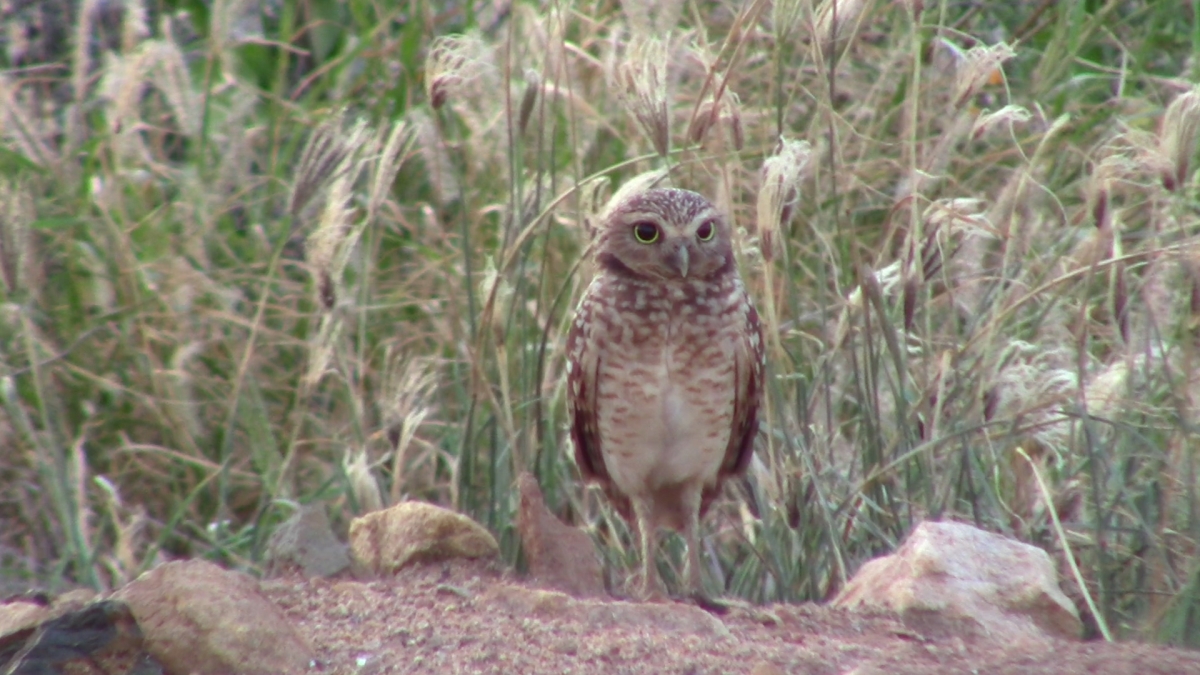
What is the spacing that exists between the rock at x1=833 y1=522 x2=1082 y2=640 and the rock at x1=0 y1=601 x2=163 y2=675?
151cm

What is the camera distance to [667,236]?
12.1 ft

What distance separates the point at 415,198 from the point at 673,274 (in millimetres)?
2720

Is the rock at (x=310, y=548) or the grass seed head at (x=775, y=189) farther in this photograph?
the rock at (x=310, y=548)

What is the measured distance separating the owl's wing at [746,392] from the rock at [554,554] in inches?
28.8

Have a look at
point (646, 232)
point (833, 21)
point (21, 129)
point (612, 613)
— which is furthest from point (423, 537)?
point (21, 129)

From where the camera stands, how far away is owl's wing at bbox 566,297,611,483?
12.7 ft

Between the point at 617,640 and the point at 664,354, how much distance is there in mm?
1286

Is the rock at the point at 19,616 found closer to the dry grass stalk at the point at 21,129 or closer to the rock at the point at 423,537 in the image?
the rock at the point at 423,537

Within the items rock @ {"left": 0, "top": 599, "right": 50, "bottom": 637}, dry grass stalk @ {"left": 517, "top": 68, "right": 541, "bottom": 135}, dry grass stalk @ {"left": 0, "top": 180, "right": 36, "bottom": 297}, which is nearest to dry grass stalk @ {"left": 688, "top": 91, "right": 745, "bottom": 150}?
dry grass stalk @ {"left": 517, "top": 68, "right": 541, "bottom": 135}

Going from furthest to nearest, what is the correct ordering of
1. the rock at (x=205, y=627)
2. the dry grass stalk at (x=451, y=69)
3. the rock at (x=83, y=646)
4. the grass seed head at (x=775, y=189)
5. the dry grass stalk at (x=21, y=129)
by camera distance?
the dry grass stalk at (x=21, y=129) → the dry grass stalk at (x=451, y=69) → the grass seed head at (x=775, y=189) → the rock at (x=205, y=627) → the rock at (x=83, y=646)

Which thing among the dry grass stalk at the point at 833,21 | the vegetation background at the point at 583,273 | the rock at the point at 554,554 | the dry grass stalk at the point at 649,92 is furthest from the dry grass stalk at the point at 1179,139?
the rock at the point at 554,554

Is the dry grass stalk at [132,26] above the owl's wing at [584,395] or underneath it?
above

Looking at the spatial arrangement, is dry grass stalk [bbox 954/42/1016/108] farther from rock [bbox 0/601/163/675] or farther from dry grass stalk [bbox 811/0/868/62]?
rock [bbox 0/601/163/675]

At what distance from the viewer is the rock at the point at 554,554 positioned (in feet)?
10.9
